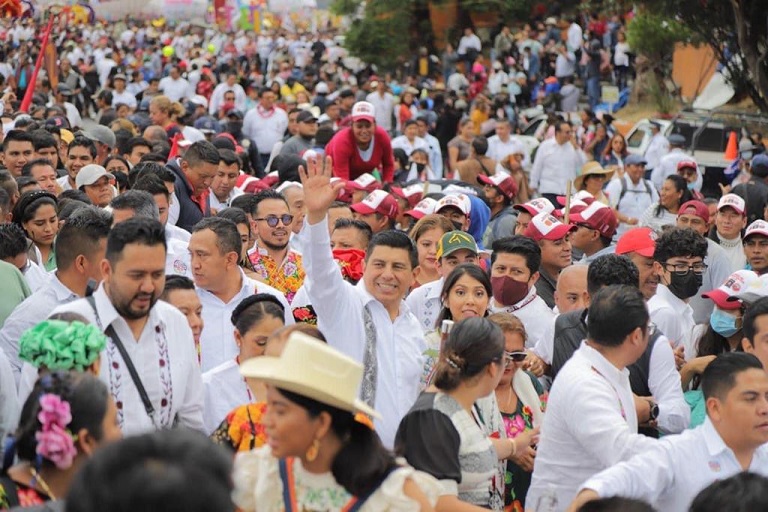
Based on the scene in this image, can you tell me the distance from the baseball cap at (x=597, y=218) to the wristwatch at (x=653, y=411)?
3635 mm

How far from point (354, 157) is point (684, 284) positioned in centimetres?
550

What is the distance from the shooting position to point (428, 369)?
19.5 feet

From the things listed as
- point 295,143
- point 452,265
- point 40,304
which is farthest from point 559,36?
point 40,304

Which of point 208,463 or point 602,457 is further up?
point 208,463

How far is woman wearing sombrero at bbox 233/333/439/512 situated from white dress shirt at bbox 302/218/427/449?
156 cm

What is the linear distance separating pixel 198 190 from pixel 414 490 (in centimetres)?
620

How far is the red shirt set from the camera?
12547mm

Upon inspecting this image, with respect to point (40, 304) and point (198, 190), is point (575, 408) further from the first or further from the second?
point (198, 190)

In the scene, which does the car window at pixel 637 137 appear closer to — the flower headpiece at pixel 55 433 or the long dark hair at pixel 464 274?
the long dark hair at pixel 464 274

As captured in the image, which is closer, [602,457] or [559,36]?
[602,457]

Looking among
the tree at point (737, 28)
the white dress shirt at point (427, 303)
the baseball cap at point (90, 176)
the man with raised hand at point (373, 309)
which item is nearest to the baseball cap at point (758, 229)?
the white dress shirt at point (427, 303)

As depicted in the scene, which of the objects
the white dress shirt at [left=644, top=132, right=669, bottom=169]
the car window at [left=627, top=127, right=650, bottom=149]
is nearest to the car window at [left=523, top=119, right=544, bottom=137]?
the car window at [left=627, top=127, right=650, bottom=149]

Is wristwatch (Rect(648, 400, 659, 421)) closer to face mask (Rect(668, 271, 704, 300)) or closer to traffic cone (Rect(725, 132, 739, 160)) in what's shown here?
face mask (Rect(668, 271, 704, 300))

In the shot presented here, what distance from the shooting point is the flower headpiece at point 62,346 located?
4211 mm
